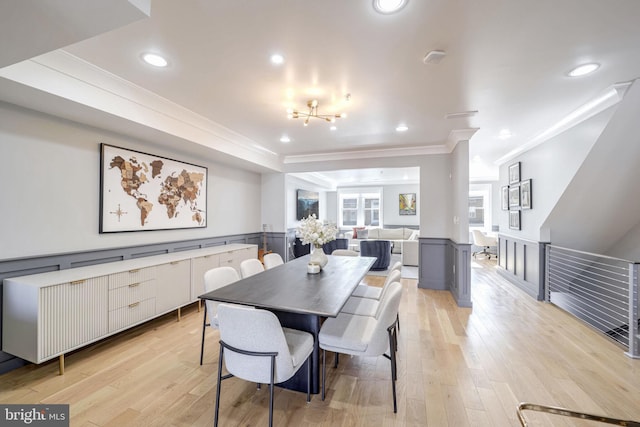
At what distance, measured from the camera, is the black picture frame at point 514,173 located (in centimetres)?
517

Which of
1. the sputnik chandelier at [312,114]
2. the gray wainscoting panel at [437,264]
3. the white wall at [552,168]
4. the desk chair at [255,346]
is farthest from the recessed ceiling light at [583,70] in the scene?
the desk chair at [255,346]

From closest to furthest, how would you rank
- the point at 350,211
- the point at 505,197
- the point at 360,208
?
the point at 505,197 < the point at 360,208 < the point at 350,211

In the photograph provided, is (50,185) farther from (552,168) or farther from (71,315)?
(552,168)

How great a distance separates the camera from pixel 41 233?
249 centimetres

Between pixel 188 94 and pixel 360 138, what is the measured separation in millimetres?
2584

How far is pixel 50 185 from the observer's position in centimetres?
255

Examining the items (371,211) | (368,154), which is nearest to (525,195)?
(368,154)

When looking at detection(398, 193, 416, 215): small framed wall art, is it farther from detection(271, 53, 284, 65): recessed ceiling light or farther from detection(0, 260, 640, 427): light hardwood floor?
detection(271, 53, 284, 65): recessed ceiling light

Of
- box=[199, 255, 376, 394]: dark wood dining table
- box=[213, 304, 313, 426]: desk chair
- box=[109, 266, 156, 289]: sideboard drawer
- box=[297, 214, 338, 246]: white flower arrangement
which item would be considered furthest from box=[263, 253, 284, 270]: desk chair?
box=[213, 304, 313, 426]: desk chair

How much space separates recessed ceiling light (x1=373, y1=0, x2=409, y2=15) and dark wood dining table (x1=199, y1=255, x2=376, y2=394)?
186 cm

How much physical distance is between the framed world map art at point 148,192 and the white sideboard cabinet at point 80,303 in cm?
53

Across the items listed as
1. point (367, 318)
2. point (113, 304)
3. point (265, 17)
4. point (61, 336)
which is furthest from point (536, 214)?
point (61, 336)

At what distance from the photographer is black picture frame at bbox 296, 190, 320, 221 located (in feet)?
23.9

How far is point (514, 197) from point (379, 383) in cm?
489
